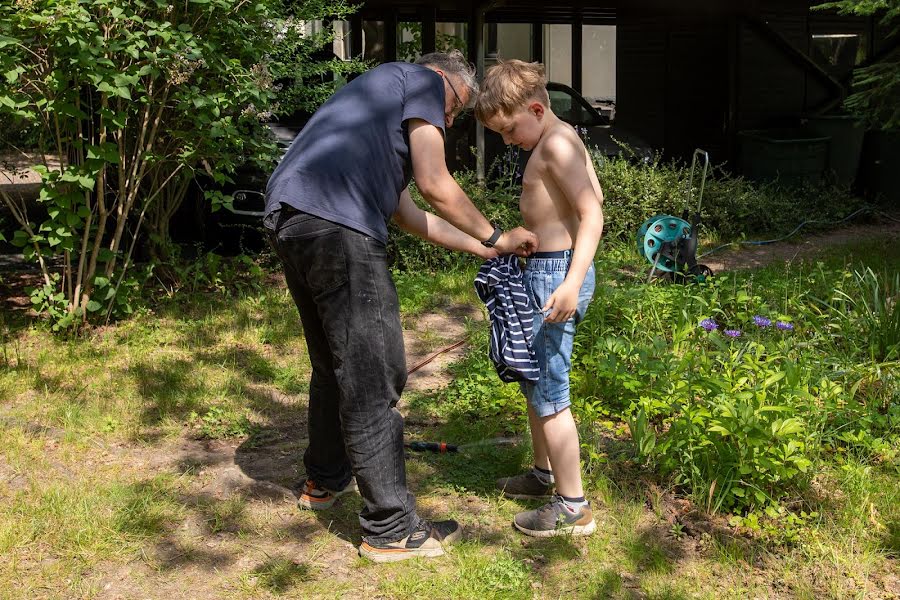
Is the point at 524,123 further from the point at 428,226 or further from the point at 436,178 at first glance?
the point at 428,226

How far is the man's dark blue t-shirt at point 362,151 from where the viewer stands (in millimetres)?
3172

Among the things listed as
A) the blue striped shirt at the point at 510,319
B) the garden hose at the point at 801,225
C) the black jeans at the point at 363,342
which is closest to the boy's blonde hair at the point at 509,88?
the blue striped shirt at the point at 510,319

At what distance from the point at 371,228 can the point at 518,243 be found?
1.76 ft

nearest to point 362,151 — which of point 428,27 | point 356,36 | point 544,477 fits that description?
point 544,477

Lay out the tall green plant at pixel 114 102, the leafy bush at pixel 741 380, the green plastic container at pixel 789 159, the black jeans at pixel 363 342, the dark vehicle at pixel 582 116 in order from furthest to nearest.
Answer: the dark vehicle at pixel 582 116, the green plastic container at pixel 789 159, the tall green plant at pixel 114 102, the leafy bush at pixel 741 380, the black jeans at pixel 363 342

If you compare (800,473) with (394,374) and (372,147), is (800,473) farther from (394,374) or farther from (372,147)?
(372,147)

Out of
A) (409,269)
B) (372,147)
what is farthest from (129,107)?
(372,147)

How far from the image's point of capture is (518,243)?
335cm

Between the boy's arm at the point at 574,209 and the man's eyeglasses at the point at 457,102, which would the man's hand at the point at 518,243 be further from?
the man's eyeglasses at the point at 457,102

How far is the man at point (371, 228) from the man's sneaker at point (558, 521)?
373mm

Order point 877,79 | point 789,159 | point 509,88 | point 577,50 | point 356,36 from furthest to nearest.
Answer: point 577,50 < point 356,36 < point 789,159 < point 877,79 < point 509,88

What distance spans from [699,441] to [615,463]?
1.48 ft

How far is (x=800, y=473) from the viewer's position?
11.9ft

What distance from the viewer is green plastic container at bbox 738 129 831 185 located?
11156mm
